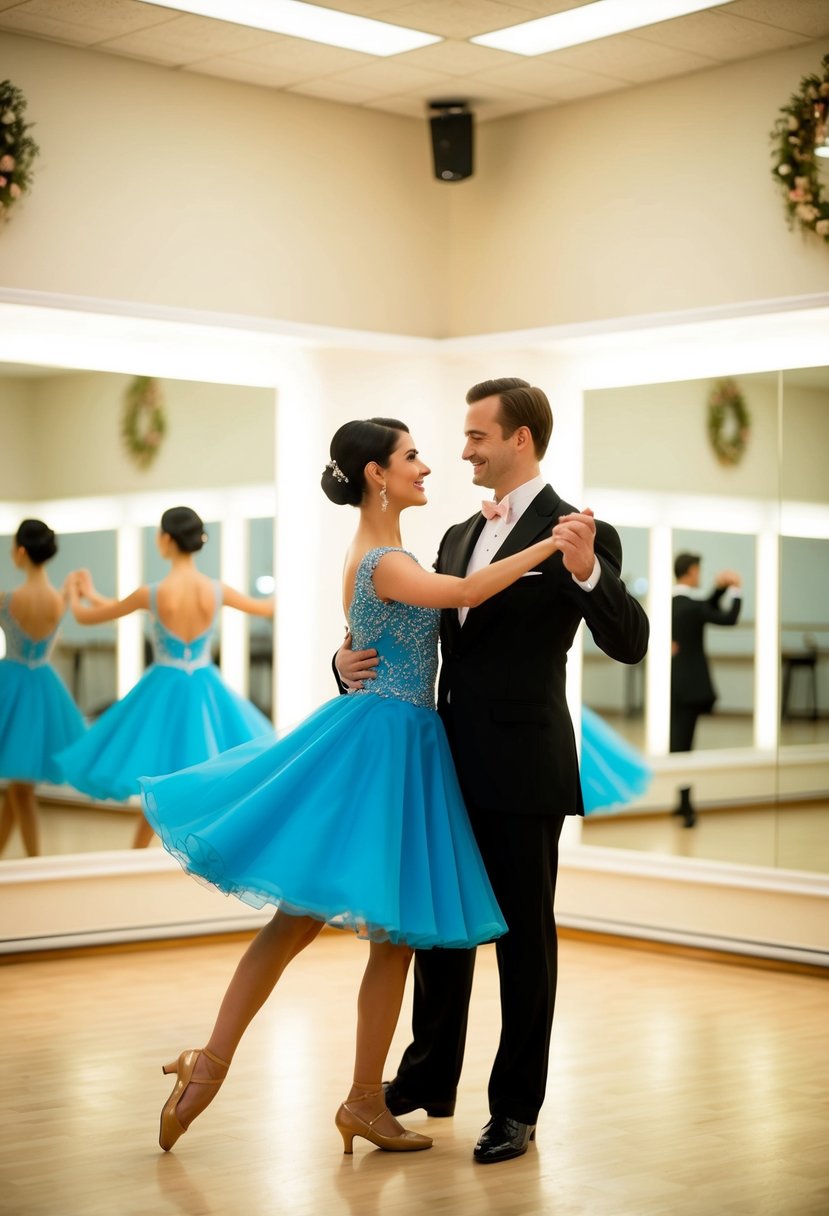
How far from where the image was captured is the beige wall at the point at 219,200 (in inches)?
220

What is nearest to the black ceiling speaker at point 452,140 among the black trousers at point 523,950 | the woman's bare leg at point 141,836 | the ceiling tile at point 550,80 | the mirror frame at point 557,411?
the ceiling tile at point 550,80

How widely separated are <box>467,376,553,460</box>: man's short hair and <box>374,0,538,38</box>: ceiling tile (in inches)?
80.9

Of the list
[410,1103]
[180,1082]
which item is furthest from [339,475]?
[410,1103]


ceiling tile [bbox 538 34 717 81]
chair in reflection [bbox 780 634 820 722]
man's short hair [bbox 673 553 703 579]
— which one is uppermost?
ceiling tile [bbox 538 34 717 81]

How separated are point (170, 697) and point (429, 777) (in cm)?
277

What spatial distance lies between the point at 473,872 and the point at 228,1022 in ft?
2.10

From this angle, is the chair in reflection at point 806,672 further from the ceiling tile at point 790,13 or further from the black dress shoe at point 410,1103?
the black dress shoe at point 410,1103

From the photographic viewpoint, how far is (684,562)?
20.4ft

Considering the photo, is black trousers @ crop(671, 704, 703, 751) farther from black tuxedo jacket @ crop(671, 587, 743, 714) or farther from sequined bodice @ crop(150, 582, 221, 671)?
sequined bodice @ crop(150, 582, 221, 671)

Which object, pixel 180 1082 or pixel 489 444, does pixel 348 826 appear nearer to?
pixel 180 1082

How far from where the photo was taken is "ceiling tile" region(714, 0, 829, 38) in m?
5.18

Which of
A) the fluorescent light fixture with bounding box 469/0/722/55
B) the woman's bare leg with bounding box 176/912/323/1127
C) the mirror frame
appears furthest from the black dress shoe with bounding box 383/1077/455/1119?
the fluorescent light fixture with bounding box 469/0/722/55

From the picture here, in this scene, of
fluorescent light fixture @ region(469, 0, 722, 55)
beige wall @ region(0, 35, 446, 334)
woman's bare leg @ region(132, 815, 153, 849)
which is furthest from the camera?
woman's bare leg @ region(132, 815, 153, 849)

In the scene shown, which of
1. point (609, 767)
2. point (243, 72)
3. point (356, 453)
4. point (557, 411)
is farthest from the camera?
point (557, 411)
